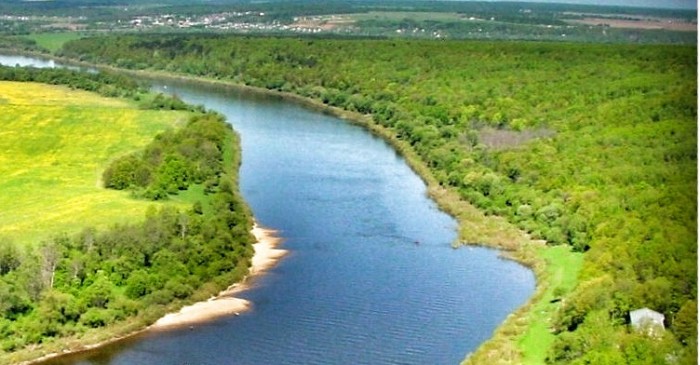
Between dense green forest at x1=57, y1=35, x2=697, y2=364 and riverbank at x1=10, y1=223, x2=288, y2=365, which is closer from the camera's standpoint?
dense green forest at x1=57, y1=35, x2=697, y2=364

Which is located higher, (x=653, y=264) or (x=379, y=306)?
(x=653, y=264)

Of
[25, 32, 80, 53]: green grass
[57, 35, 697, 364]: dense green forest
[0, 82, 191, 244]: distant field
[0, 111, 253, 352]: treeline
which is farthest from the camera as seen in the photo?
[25, 32, 80, 53]: green grass

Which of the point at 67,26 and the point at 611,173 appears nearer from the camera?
the point at 611,173

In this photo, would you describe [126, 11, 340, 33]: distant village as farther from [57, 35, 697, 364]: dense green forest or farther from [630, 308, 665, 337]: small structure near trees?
[630, 308, 665, 337]: small structure near trees

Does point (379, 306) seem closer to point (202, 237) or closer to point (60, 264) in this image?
point (202, 237)

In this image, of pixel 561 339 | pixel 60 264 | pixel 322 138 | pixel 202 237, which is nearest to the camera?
pixel 561 339

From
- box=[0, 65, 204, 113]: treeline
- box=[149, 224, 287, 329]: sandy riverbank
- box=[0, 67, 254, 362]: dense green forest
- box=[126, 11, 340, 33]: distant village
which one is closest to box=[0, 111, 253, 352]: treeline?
box=[0, 67, 254, 362]: dense green forest

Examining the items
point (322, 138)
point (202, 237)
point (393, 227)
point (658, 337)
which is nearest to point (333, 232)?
point (393, 227)

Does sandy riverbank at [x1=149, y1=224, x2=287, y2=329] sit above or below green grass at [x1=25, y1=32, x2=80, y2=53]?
below
